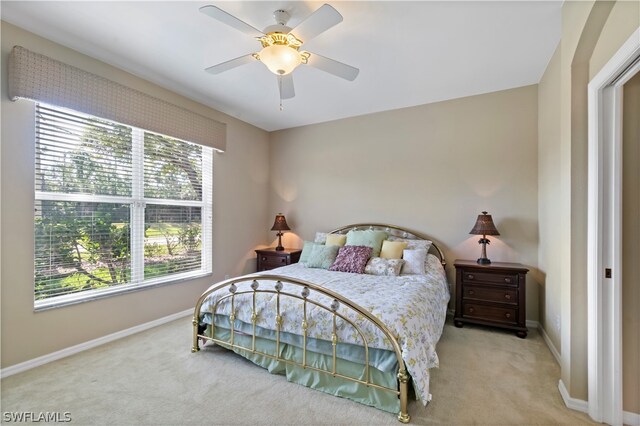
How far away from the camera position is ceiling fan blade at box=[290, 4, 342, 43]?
5.73 feet

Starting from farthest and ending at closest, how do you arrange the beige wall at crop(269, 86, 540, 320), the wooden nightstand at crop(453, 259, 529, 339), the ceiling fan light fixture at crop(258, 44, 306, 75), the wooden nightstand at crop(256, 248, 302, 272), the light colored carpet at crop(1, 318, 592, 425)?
1. the wooden nightstand at crop(256, 248, 302, 272)
2. the beige wall at crop(269, 86, 540, 320)
3. the wooden nightstand at crop(453, 259, 529, 339)
4. the ceiling fan light fixture at crop(258, 44, 306, 75)
5. the light colored carpet at crop(1, 318, 592, 425)

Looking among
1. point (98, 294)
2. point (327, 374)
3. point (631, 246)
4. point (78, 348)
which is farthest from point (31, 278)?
point (631, 246)

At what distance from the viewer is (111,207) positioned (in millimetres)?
3008

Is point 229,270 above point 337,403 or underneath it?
above

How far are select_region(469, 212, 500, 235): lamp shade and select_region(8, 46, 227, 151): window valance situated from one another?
3609mm

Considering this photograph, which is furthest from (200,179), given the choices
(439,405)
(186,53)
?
(439,405)

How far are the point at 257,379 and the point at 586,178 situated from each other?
275 cm

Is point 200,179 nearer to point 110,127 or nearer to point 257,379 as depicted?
point 110,127

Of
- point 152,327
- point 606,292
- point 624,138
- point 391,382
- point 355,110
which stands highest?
point 355,110

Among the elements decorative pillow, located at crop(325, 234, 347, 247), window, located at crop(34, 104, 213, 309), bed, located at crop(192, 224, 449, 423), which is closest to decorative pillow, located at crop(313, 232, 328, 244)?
decorative pillow, located at crop(325, 234, 347, 247)

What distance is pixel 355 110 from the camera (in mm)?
4254

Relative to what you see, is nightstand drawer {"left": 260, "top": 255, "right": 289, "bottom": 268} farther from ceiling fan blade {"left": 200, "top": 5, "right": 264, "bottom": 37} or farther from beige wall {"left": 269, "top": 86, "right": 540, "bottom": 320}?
ceiling fan blade {"left": 200, "top": 5, "right": 264, "bottom": 37}

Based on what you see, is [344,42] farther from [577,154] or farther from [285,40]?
[577,154]

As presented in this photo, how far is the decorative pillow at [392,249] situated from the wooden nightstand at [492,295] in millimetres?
662
